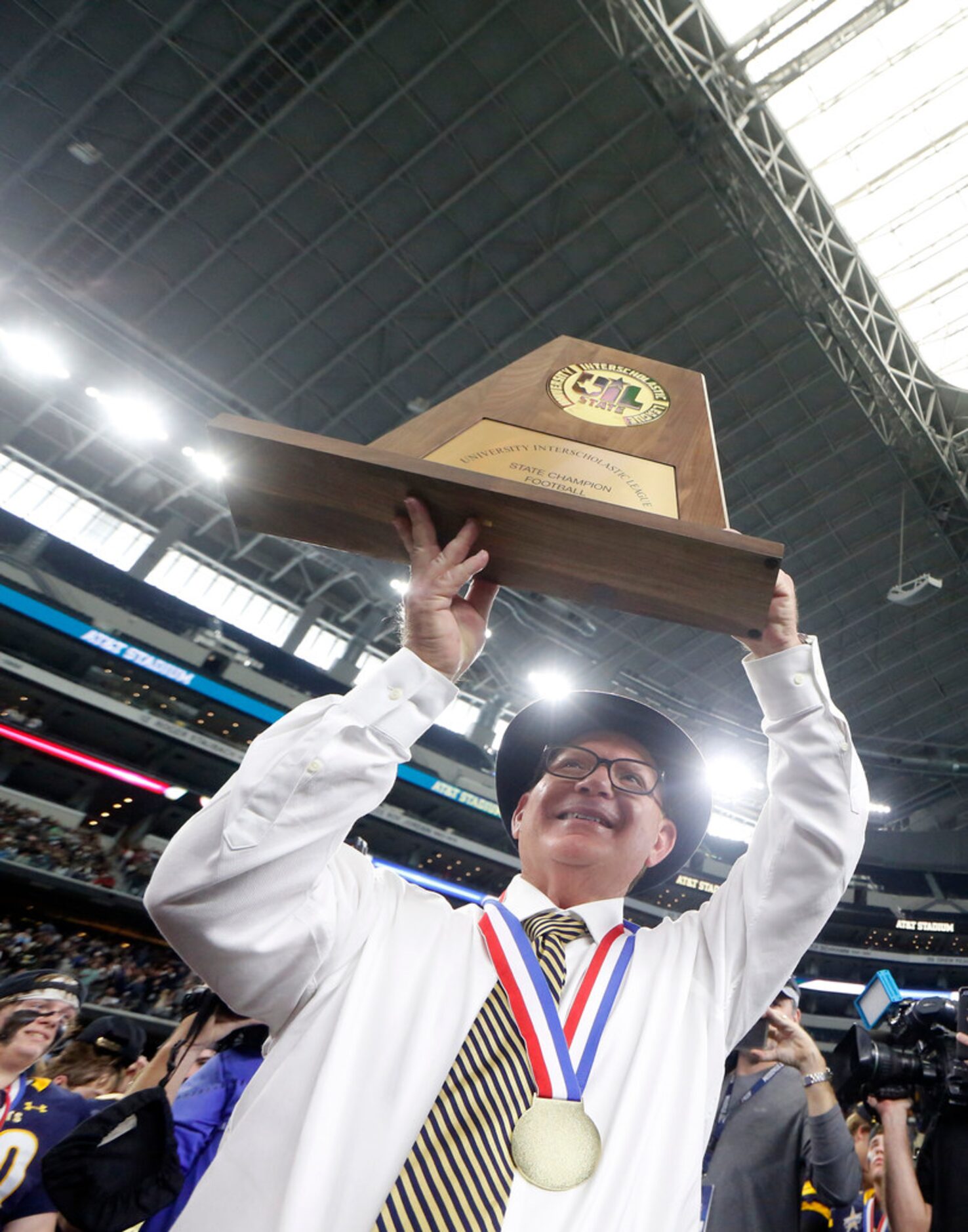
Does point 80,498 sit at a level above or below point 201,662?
above

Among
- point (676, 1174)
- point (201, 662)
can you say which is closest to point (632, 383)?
point (676, 1174)

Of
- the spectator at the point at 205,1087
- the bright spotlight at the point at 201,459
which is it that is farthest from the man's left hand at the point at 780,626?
the bright spotlight at the point at 201,459

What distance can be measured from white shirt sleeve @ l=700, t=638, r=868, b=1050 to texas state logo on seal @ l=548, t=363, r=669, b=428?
57cm

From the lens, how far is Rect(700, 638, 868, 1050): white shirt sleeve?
1.32m

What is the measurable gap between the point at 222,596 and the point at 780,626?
24040 mm

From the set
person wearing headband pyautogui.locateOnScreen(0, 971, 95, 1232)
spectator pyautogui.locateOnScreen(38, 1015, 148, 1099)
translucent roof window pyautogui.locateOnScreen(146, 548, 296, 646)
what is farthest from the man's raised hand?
translucent roof window pyautogui.locateOnScreen(146, 548, 296, 646)

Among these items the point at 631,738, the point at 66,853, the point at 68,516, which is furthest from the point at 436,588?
the point at 68,516

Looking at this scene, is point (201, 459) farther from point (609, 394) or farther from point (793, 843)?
point (793, 843)

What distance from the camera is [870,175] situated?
12.3 metres

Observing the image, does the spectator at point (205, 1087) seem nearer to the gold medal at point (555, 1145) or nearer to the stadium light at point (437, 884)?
the gold medal at point (555, 1145)

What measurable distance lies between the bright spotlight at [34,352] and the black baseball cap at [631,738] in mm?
16243

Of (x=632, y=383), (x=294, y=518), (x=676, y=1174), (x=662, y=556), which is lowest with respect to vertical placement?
(x=676, y=1174)

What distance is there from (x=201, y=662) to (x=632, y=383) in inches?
849

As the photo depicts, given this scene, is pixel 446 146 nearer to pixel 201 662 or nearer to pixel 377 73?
pixel 377 73
